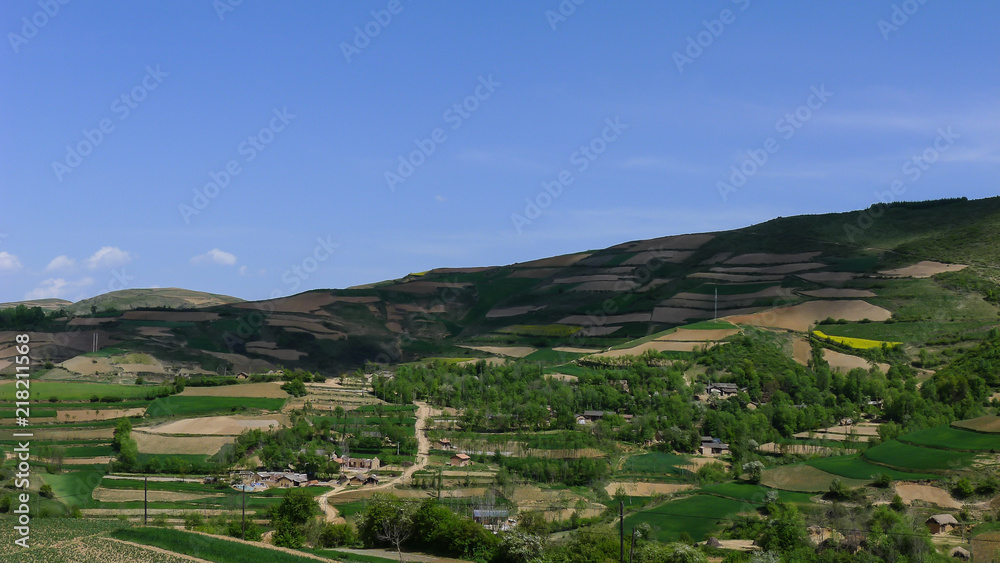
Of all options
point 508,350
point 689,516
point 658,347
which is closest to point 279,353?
point 508,350

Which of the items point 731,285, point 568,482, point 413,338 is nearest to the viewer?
point 568,482

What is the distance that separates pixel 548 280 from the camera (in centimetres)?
19000

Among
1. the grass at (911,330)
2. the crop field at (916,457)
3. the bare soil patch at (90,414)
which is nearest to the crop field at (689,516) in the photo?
the crop field at (916,457)

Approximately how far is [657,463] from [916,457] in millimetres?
23470

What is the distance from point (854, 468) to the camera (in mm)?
60250

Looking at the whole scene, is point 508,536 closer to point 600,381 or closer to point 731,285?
point 600,381

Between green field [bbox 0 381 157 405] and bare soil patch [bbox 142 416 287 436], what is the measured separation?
491 inches

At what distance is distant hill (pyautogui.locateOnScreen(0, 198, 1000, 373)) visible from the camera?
125 meters

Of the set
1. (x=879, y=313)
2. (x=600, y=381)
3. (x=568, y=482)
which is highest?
(x=879, y=313)

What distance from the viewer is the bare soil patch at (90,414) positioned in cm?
8550

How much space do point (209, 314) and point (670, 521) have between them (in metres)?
117

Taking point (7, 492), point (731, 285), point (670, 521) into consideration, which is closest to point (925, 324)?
point (731, 285)

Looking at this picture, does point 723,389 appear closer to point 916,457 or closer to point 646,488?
point 646,488

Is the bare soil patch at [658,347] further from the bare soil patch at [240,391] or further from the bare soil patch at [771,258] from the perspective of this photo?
the bare soil patch at [771,258]
